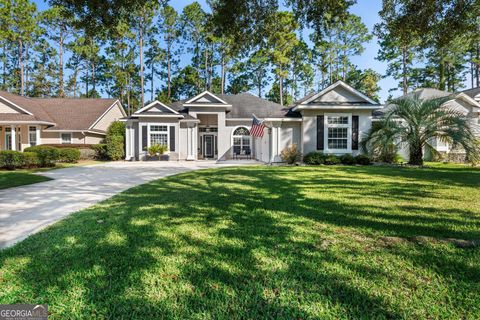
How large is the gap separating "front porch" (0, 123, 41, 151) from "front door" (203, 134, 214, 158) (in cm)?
1469

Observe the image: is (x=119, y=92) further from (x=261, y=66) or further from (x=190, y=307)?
(x=190, y=307)

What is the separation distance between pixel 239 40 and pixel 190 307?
8635 mm

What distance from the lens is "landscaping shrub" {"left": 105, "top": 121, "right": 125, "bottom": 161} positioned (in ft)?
68.4

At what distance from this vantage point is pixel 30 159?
1364 cm

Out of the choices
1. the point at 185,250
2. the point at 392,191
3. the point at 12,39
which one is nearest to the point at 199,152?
the point at 392,191

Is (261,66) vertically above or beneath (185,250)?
above

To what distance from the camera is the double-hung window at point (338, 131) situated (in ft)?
55.3

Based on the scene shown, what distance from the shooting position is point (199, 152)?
76.3ft

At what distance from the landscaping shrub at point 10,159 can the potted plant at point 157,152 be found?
7750 mm

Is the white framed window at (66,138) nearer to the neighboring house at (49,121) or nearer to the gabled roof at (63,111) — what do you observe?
the neighboring house at (49,121)

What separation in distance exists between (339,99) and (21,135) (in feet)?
88.7

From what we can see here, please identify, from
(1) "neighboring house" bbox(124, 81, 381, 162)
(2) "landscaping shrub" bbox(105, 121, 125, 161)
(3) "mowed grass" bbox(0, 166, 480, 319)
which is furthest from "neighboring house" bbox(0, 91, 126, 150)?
(3) "mowed grass" bbox(0, 166, 480, 319)

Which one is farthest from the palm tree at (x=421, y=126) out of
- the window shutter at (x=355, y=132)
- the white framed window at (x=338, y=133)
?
the white framed window at (x=338, y=133)

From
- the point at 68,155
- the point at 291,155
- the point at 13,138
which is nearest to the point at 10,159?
the point at 68,155
